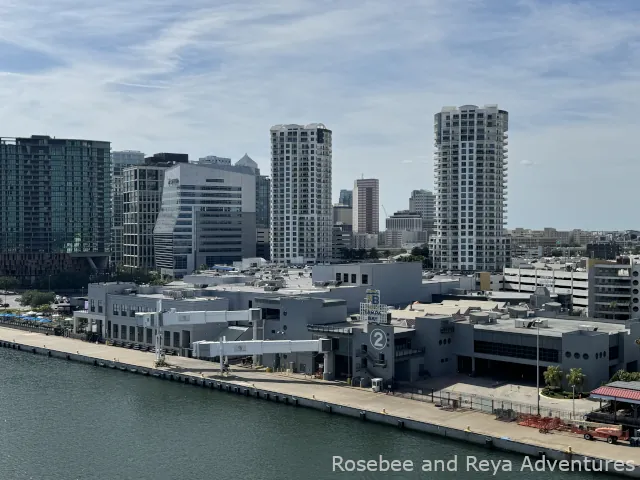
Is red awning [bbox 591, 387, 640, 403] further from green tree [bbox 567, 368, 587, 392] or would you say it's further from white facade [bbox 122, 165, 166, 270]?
white facade [bbox 122, 165, 166, 270]

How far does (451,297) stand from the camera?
90.6 meters

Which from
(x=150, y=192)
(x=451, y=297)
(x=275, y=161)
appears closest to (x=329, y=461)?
(x=451, y=297)

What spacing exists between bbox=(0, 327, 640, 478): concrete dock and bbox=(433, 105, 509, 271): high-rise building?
261 feet

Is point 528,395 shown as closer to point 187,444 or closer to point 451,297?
point 187,444

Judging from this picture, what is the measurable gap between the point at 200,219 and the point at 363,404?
106 metres

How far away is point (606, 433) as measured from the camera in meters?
39.8

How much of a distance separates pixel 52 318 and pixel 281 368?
46234 millimetres

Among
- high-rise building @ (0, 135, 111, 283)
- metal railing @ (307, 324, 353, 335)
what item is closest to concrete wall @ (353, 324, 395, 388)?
metal railing @ (307, 324, 353, 335)

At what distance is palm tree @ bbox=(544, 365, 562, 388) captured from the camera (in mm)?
48688

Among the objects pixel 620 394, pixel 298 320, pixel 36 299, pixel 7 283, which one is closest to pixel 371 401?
pixel 298 320

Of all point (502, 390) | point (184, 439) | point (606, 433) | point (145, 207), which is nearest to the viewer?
point (606, 433)

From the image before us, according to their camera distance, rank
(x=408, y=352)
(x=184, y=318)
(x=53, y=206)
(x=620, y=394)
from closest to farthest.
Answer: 1. (x=620, y=394)
2. (x=408, y=352)
3. (x=184, y=318)
4. (x=53, y=206)

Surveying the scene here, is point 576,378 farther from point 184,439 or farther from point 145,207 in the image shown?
point 145,207

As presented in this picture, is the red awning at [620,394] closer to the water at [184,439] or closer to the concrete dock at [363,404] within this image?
the concrete dock at [363,404]
